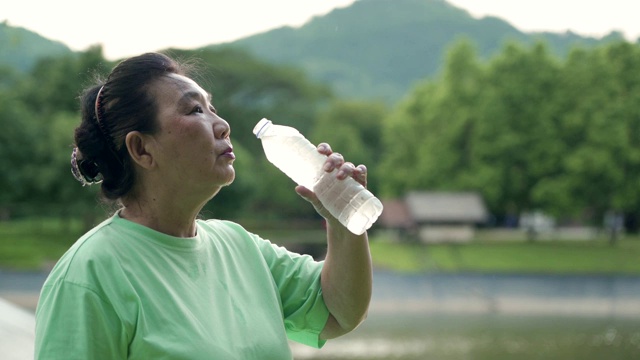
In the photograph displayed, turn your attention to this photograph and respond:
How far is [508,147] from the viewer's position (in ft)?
69.8

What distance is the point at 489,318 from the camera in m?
13.5

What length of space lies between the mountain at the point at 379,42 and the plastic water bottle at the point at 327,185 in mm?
37522

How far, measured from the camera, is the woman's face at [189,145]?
1.00m

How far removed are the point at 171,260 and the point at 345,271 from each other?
0.22 m

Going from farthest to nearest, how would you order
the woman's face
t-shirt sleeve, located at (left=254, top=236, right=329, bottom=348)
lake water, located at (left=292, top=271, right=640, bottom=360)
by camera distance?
lake water, located at (left=292, top=271, right=640, bottom=360)
t-shirt sleeve, located at (left=254, top=236, right=329, bottom=348)
the woman's face

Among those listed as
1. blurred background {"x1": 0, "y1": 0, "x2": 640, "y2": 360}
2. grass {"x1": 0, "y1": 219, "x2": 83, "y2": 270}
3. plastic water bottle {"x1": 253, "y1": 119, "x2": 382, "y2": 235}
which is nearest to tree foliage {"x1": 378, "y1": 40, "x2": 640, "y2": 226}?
blurred background {"x1": 0, "y1": 0, "x2": 640, "y2": 360}

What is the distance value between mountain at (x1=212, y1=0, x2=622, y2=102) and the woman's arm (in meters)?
37.6

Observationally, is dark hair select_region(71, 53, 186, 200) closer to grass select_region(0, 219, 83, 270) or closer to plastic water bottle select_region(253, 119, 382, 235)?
plastic water bottle select_region(253, 119, 382, 235)

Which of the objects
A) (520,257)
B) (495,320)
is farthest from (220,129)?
(520,257)

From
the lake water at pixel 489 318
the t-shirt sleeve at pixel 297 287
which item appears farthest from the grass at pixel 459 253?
the t-shirt sleeve at pixel 297 287

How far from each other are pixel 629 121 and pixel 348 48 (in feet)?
109

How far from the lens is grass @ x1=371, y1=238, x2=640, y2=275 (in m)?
20.6

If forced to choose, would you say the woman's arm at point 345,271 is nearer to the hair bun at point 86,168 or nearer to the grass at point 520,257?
the hair bun at point 86,168

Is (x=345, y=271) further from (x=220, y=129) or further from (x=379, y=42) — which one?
(x=379, y=42)
